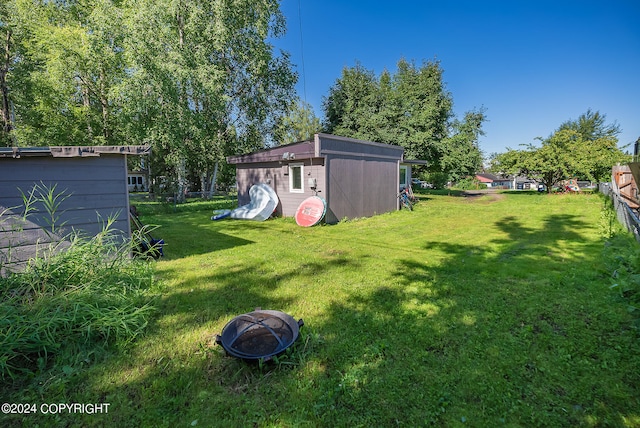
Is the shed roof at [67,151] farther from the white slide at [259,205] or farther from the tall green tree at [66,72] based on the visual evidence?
the tall green tree at [66,72]

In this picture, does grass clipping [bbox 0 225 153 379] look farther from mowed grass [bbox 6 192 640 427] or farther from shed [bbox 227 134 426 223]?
shed [bbox 227 134 426 223]

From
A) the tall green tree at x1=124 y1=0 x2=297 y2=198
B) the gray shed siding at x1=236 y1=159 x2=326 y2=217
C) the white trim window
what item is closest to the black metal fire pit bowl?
the gray shed siding at x1=236 y1=159 x2=326 y2=217

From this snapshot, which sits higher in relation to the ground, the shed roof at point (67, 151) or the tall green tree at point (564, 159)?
the tall green tree at point (564, 159)

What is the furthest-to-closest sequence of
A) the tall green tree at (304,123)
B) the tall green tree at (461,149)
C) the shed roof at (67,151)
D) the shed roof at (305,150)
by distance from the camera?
the tall green tree at (304,123)
the tall green tree at (461,149)
the shed roof at (305,150)
the shed roof at (67,151)

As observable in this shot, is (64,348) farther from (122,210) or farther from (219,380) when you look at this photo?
(122,210)

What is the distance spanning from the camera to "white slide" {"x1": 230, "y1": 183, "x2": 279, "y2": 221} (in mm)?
10062

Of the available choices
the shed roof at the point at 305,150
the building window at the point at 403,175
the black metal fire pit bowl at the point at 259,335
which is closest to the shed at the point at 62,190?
the black metal fire pit bowl at the point at 259,335

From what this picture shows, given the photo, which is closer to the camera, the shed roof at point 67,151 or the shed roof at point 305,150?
the shed roof at point 67,151

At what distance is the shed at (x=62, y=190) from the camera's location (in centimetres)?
383

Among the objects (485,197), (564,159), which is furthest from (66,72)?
(564,159)

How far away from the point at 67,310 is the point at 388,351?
2807 millimetres

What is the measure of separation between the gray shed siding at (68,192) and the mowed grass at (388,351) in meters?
1.33

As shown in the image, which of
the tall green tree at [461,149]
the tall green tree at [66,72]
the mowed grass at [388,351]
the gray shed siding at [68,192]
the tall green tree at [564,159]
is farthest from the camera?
the tall green tree at [461,149]

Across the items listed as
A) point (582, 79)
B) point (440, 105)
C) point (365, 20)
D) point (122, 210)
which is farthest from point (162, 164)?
point (582, 79)
